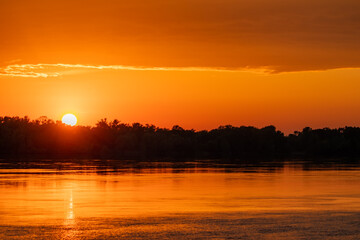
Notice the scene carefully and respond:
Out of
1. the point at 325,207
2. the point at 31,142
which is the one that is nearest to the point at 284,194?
the point at 325,207

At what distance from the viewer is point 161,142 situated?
17212 centimetres

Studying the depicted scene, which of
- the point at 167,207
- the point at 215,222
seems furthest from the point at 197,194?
the point at 215,222

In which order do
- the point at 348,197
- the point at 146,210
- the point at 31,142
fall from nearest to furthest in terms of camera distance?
the point at 146,210 < the point at 348,197 < the point at 31,142

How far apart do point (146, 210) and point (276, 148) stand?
15328 cm

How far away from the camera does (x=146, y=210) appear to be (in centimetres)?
2966

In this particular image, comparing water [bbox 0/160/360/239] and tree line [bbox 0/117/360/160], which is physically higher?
tree line [bbox 0/117/360/160]

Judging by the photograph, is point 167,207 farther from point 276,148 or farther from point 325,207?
point 276,148

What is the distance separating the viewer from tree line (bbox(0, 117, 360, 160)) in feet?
557

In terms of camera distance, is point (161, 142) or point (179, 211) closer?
point (179, 211)

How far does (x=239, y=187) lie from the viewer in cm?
4369

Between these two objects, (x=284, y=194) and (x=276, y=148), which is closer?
(x=284, y=194)

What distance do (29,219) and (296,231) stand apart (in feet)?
34.1

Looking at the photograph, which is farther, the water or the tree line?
the tree line

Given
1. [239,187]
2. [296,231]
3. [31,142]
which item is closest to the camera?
[296,231]
